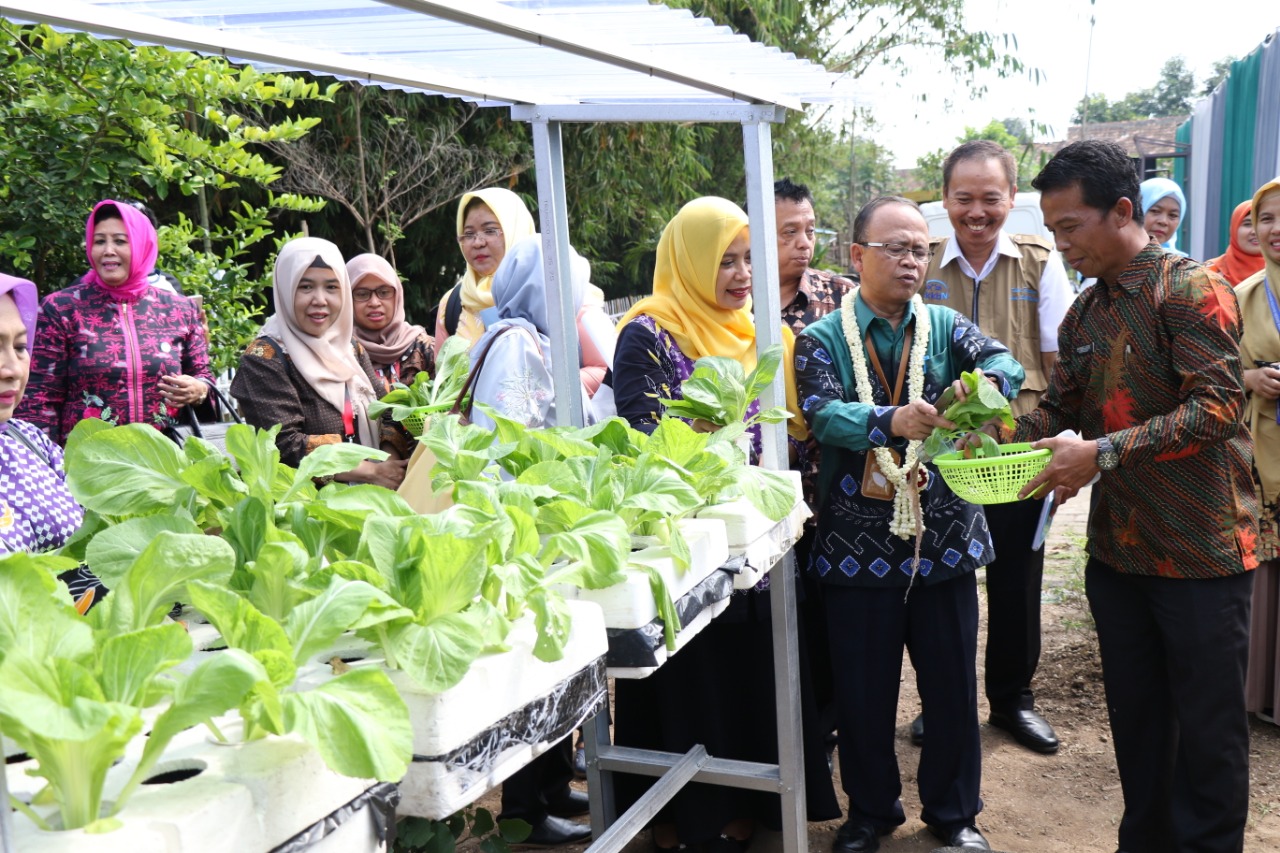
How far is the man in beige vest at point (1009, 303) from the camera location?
3365 mm

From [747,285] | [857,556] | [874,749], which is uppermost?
[747,285]

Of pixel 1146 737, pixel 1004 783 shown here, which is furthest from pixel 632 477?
pixel 1004 783

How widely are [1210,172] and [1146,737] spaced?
7165mm

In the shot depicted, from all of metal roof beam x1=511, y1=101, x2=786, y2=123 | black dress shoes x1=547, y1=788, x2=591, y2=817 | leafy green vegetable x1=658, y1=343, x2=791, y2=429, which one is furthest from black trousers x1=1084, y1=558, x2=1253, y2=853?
black dress shoes x1=547, y1=788, x2=591, y2=817

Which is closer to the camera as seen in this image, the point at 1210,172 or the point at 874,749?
the point at 874,749

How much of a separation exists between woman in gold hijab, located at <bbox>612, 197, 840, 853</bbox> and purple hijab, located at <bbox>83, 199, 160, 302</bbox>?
1.87m

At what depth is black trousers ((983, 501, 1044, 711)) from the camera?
342 centimetres

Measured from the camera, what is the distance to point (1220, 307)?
2244 millimetres

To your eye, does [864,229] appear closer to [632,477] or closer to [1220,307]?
[1220,307]

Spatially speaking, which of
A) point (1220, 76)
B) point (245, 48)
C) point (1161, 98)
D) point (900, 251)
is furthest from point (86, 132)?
point (1161, 98)

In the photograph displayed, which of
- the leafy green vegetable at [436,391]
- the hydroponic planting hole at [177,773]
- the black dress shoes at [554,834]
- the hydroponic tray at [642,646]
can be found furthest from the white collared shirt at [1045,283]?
the hydroponic planting hole at [177,773]

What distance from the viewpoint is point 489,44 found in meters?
1.94

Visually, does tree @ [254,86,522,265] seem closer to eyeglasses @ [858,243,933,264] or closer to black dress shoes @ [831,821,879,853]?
eyeglasses @ [858,243,933,264]

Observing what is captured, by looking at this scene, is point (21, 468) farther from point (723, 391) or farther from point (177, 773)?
point (723, 391)
